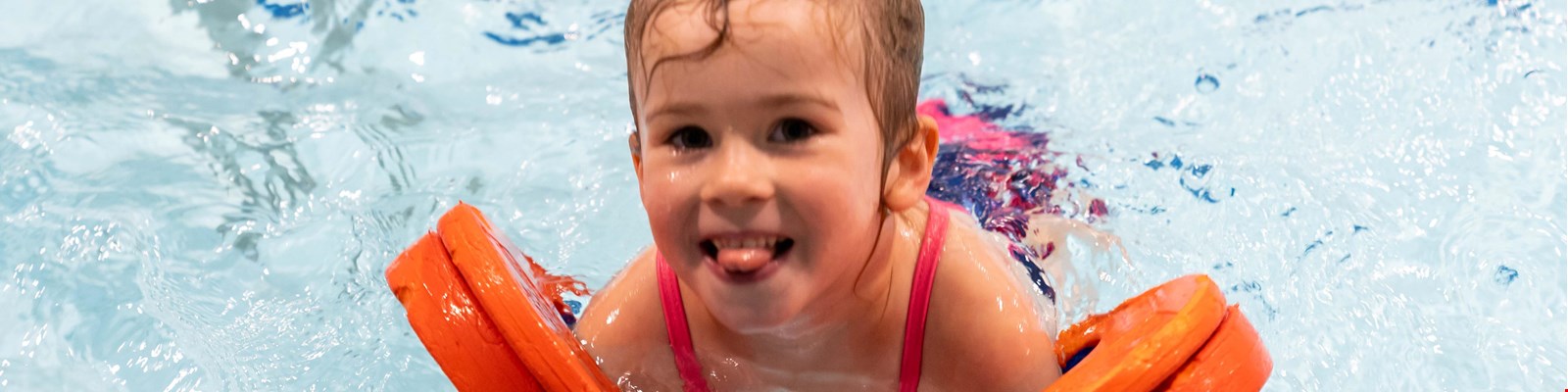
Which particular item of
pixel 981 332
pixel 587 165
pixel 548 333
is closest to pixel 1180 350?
pixel 981 332

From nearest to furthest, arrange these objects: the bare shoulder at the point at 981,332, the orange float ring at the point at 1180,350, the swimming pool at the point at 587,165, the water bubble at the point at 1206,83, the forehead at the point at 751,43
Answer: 1. the forehead at the point at 751,43
2. the orange float ring at the point at 1180,350
3. the bare shoulder at the point at 981,332
4. the swimming pool at the point at 587,165
5. the water bubble at the point at 1206,83

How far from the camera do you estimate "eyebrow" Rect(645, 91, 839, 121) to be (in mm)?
1188

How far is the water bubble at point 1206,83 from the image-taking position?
8.20ft

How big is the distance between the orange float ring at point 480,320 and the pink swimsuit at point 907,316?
0.17m

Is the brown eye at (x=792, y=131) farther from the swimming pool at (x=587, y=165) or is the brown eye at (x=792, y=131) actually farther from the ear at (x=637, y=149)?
the swimming pool at (x=587, y=165)

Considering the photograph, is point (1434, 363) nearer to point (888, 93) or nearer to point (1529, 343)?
point (1529, 343)

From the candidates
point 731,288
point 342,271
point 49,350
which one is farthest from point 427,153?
point 731,288

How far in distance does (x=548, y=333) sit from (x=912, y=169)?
1.35ft

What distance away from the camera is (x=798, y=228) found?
4.11ft

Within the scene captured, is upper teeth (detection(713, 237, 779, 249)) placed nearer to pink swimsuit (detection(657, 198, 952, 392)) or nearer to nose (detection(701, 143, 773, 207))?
nose (detection(701, 143, 773, 207))

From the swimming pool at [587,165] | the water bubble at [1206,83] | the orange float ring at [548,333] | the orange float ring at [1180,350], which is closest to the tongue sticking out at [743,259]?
the orange float ring at [548,333]

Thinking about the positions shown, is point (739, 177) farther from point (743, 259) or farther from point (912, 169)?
point (912, 169)

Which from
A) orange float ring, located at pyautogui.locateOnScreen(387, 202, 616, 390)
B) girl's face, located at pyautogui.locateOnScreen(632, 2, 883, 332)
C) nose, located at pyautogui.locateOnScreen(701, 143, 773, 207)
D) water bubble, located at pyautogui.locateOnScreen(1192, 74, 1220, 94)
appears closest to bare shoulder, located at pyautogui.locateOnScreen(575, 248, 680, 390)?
orange float ring, located at pyautogui.locateOnScreen(387, 202, 616, 390)

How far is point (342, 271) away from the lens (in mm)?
2037
